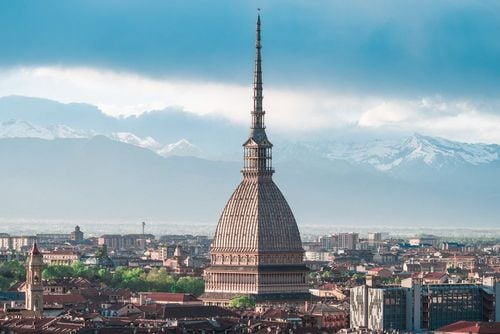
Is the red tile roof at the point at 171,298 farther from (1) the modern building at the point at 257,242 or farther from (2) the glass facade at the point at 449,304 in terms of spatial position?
(2) the glass facade at the point at 449,304

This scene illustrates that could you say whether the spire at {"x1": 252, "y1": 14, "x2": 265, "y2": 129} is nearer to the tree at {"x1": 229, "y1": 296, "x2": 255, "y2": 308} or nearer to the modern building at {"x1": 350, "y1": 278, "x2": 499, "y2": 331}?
the tree at {"x1": 229, "y1": 296, "x2": 255, "y2": 308}

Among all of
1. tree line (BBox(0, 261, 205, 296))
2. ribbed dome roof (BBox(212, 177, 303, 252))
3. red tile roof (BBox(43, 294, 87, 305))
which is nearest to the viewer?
red tile roof (BBox(43, 294, 87, 305))

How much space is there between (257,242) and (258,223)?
129cm

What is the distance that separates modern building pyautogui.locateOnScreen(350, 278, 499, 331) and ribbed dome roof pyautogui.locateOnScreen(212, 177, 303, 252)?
2932cm

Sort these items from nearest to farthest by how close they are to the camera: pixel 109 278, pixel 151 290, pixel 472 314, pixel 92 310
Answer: pixel 472 314 → pixel 92 310 → pixel 151 290 → pixel 109 278

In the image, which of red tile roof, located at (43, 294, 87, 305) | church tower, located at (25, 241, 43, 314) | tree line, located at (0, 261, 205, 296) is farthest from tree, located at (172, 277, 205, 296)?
church tower, located at (25, 241, 43, 314)

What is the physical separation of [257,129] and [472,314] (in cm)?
3447

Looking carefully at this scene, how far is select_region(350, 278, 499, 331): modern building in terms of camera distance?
87.6 meters

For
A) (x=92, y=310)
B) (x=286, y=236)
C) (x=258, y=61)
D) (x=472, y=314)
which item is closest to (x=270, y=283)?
(x=286, y=236)

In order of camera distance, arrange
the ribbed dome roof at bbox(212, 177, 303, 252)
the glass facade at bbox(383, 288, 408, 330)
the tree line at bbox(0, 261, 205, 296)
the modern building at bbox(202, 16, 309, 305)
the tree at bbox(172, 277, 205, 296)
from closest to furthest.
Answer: the glass facade at bbox(383, 288, 408, 330) < the modern building at bbox(202, 16, 309, 305) < the ribbed dome roof at bbox(212, 177, 303, 252) < the tree at bbox(172, 277, 205, 296) < the tree line at bbox(0, 261, 205, 296)

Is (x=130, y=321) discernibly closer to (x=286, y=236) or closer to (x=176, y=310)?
(x=176, y=310)

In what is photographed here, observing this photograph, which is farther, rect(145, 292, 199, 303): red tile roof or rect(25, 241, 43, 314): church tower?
rect(145, 292, 199, 303): red tile roof

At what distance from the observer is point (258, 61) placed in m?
124

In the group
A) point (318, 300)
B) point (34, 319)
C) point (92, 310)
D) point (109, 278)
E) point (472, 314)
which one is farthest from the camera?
point (109, 278)
